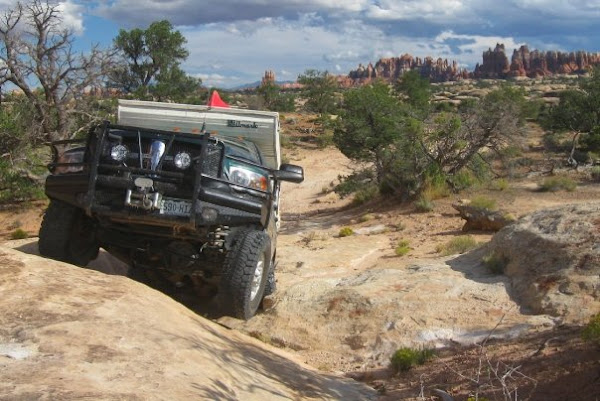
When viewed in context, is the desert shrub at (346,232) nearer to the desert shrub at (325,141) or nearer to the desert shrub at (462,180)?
the desert shrub at (462,180)

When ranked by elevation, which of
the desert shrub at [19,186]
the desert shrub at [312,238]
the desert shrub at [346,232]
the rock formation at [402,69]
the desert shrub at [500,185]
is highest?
the rock formation at [402,69]

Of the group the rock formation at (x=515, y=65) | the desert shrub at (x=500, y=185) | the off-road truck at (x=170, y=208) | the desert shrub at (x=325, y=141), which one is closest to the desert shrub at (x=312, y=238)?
the desert shrub at (x=500, y=185)

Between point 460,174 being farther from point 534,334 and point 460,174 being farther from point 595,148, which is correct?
point 534,334

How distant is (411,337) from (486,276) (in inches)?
72.1

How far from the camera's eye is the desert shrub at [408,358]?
5.51m

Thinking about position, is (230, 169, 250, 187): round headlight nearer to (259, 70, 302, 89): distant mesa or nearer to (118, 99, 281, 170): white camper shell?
(118, 99, 281, 170): white camper shell

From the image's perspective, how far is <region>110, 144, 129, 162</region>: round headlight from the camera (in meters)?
5.96

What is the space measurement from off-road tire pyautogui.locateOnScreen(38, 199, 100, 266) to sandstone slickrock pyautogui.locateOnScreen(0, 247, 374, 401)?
73 cm

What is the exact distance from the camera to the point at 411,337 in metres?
6.04

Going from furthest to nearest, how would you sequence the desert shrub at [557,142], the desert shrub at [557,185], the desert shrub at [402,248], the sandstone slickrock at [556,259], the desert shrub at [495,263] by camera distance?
the desert shrub at [557,142]
the desert shrub at [557,185]
the desert shrub at [402,248]
the desert shrub at [495,263]
the sandstone slickrock at [556,259]

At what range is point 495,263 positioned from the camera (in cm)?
757

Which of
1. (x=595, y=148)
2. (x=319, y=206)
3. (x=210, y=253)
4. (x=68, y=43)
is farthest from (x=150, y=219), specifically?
(x=595, y=148)

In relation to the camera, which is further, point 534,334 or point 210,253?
point 210,253

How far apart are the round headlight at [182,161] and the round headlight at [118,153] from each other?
50 centimetres
